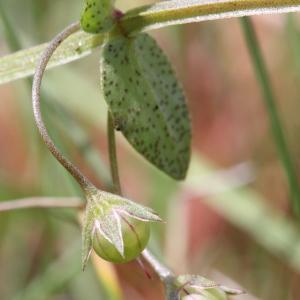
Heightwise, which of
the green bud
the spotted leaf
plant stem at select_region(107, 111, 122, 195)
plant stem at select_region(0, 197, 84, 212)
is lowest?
plant stem at select_region(0, 197, 84, 212)

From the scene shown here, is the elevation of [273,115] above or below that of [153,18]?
below

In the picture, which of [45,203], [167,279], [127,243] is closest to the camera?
[127,243]

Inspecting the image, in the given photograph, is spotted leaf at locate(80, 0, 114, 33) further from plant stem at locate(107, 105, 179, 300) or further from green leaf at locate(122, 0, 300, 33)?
plant stem at locate(107, 105, 179, 300)

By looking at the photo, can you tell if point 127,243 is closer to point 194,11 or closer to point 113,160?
point 113,160

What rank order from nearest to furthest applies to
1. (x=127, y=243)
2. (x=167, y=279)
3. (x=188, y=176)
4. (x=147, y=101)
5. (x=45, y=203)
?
(x=127, y=243) → (x=167, y=279) → (x=147, y=101) → (x=45, y=203) → (x=188, y=176)

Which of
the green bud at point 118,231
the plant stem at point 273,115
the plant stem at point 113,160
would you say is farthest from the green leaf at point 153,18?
the plant stem at point 273,115

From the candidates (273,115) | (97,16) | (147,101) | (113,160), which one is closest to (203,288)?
(113,160)

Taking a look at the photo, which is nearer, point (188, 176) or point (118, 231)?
point (118, 231)

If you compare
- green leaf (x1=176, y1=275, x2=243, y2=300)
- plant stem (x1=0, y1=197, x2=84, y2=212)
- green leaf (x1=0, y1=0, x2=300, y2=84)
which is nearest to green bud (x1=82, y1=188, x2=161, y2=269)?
green leaf (x1=176, y1=275, x2=243, y2=300)
